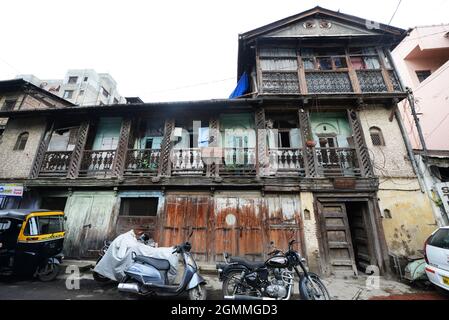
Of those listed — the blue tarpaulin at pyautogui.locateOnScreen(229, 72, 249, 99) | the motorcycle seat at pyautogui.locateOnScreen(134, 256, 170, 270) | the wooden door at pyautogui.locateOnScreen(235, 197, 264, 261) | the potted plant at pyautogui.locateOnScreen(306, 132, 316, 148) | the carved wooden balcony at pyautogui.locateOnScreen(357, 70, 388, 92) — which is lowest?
the motorcycle seat at pyautogui.locateOnScreen(134, 256, 170, 270)

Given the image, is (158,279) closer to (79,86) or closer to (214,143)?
(214,143)

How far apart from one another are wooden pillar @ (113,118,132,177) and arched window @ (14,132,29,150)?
5.40m

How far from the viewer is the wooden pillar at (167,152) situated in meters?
8.12

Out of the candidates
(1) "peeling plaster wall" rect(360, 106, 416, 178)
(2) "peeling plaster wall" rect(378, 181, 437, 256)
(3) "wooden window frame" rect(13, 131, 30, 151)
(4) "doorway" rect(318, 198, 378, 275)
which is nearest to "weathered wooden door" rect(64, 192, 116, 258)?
(3) "wooden window frame" rect(13, 131, 30, 151)

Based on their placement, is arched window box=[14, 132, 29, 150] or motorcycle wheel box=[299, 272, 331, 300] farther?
arched window box=[14, 132, 29, 150]

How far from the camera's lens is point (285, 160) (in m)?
8.04

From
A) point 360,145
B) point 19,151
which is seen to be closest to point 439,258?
point 360,145

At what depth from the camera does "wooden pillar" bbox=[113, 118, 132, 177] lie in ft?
27.3

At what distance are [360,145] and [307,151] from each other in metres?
2.20

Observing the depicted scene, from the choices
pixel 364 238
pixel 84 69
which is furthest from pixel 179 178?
pixel 84 69

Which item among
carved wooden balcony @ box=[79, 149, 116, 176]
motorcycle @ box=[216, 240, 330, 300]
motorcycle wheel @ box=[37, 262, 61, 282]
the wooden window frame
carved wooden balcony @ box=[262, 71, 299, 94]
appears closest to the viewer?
motorcycle @ box=[216, 240, 330, 300]

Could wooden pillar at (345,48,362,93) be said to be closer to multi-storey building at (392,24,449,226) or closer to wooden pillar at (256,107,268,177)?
multi-storey building at (392,24,449,226)

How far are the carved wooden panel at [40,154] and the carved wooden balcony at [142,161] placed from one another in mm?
4166

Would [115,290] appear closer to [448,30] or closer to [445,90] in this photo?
[445,90]
